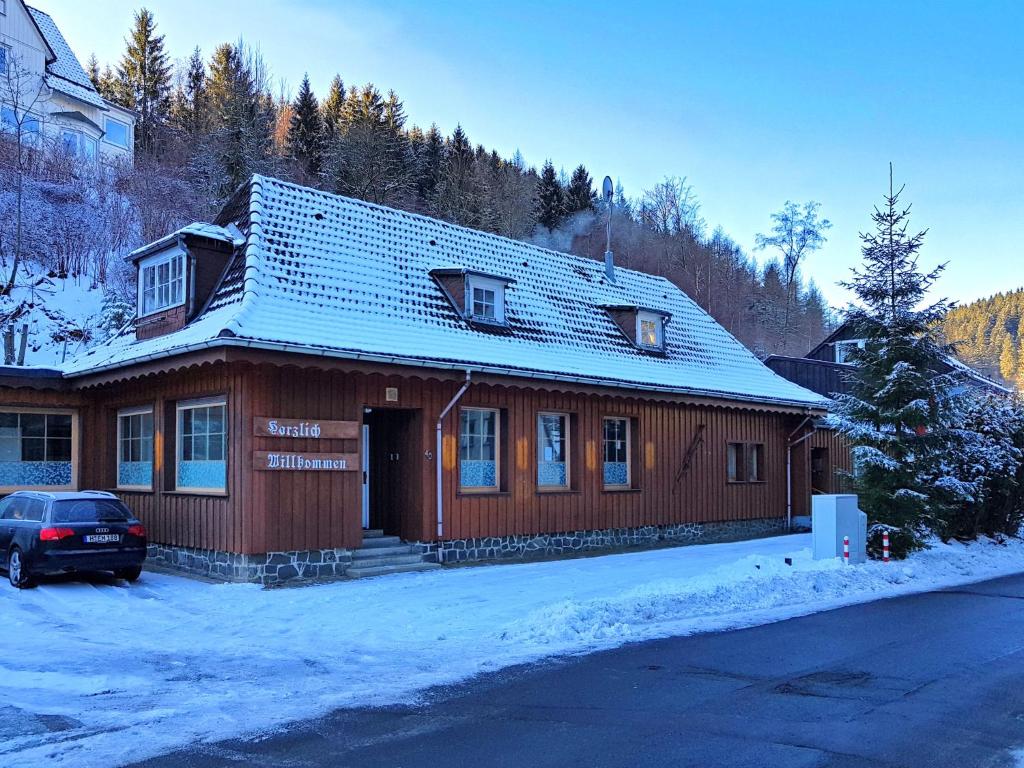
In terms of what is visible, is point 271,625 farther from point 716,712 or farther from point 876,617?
point 876,617

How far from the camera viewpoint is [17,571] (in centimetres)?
1273

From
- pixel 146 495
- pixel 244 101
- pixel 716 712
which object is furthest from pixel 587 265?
pixel 244 101

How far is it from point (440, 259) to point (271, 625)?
979 centimetres

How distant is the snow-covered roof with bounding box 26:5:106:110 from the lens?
47.5 m

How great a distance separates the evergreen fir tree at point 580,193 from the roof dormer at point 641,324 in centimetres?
4059

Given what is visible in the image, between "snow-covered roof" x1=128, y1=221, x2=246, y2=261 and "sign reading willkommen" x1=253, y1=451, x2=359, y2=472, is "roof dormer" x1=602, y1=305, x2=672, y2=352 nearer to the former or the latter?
"sign reading willkommen" x1=253, y1=451, x2=359, y2=472

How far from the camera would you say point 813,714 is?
6559mm

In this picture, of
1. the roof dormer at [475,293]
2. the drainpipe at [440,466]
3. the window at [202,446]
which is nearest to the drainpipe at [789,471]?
the roof dormer at [475,293]

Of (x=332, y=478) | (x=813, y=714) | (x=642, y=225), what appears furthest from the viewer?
(x=642, y=225)

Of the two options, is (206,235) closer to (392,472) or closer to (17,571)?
(392,472)

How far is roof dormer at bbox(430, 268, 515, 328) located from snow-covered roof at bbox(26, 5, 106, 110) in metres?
38.3

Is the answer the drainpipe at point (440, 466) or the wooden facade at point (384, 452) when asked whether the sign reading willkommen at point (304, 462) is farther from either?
the drainpipe at point (440, 466)

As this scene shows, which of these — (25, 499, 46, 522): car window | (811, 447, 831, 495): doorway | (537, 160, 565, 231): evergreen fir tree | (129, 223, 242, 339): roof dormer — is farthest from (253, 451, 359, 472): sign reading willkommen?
(537, 160, 565, 231): evergreen fir tree

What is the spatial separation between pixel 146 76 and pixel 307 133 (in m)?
13.7
